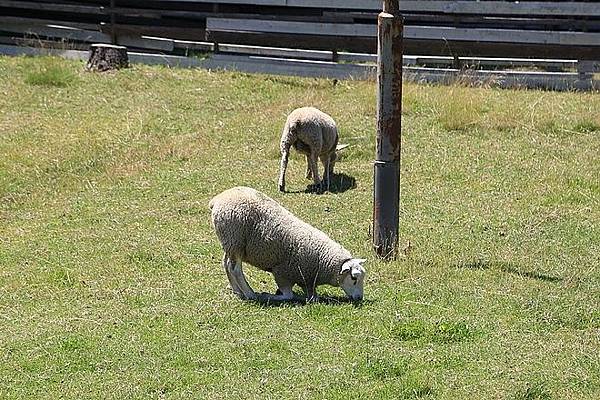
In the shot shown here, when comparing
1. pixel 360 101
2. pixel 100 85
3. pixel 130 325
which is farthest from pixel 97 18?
pixel 130 325

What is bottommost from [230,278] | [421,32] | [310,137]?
[230,278]

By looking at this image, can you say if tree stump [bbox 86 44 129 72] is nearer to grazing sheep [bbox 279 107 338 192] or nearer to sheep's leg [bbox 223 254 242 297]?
grazing sheep [bbox 279 107 338 192]

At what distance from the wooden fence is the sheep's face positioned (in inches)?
457

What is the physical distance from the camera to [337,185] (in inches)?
443

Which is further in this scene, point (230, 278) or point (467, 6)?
point (467, 6)

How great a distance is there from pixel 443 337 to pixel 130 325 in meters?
2.15

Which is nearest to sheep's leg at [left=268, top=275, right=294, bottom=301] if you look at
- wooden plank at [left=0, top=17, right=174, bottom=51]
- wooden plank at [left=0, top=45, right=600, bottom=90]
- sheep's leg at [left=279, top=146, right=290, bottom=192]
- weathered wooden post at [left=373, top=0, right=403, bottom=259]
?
weathered wooden post at [left=373, top=0, right=403, bottom=259]

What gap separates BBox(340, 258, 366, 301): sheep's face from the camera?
289 inches

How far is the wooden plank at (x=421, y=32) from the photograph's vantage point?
1844 centimetres

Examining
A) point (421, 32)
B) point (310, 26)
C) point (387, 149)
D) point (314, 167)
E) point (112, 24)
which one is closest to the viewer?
point (387, 149)

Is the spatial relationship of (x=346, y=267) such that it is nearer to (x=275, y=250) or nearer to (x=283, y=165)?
(x=275, y=250)

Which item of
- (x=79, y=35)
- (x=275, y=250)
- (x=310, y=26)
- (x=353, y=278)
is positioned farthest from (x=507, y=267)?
(x=79, y=35)

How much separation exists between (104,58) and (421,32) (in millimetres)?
6035

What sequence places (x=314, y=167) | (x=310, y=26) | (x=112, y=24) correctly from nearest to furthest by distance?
1. (x=314, y=167)
2. (x=310, y=26)
3. (x=112, y=24)
